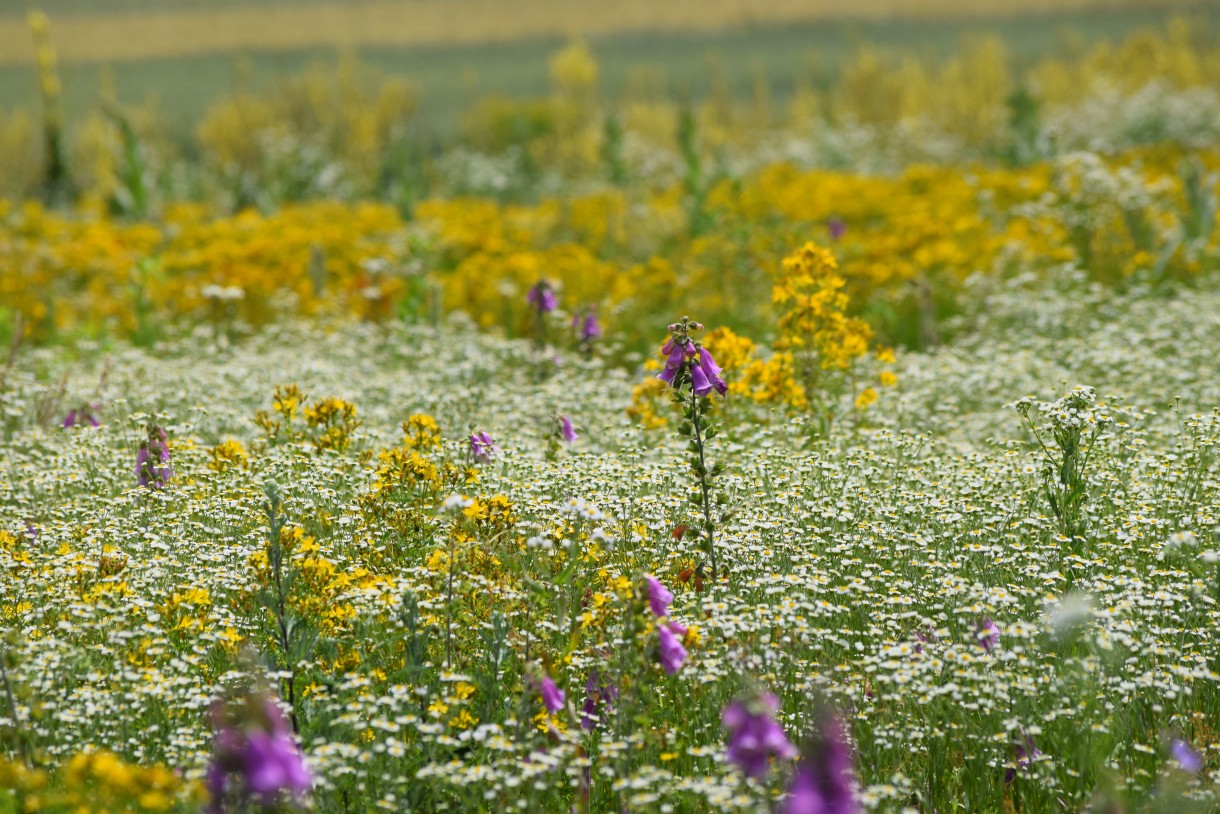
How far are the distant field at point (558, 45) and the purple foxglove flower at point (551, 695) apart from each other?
3921 centimetres

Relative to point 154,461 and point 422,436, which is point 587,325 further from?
point 154,461

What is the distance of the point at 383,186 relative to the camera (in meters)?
20.6

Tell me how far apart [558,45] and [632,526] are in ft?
167

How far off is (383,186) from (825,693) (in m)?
18.1

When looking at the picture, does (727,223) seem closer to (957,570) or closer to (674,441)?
(674,441)

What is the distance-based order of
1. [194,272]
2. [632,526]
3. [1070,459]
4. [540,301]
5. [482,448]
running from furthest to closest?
[194,272]
[540,301]
[482,448]
[632,526]
[1070,459]

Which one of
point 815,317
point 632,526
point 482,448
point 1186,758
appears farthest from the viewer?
point 815,317

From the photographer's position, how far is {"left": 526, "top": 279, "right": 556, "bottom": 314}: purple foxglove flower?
791 cm

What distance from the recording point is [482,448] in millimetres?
5500

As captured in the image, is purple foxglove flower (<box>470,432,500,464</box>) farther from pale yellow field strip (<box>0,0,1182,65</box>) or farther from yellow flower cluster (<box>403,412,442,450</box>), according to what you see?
pale yellow field strip (<box>0,0,1182,65</box>)

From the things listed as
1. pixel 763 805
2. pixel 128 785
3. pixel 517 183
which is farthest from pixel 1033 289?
pixel 517 183

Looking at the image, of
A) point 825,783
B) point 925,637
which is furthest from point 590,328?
point 825,783

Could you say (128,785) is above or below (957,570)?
above

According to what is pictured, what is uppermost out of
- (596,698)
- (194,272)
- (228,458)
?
(228,458)
